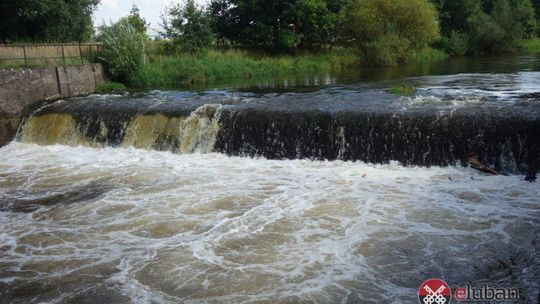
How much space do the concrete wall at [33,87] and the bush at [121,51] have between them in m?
1.31

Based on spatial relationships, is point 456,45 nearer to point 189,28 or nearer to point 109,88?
point 189,28

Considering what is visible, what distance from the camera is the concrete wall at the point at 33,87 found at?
14.6 m

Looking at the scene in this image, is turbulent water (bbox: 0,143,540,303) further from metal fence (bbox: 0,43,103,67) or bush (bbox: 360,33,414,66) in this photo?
bush (bbox: 360,33,414,66)

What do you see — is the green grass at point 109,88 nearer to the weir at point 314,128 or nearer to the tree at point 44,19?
the weir at point 314,128

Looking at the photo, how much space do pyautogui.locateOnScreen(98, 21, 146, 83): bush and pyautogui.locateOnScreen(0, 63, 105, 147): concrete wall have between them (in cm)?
131

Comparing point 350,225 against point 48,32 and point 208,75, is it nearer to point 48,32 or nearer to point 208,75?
point 208,75

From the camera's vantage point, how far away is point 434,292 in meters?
4.84

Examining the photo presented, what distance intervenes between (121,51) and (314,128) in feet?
42.0

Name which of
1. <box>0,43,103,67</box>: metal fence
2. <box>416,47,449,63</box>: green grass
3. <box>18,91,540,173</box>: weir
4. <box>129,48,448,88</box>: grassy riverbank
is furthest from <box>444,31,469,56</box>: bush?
<box>18,91,540,173</box>: weir

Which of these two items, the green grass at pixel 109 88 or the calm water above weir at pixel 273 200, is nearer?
the calm water above weir at pixel 273 200

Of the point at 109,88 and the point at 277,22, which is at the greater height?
the point at 277,22

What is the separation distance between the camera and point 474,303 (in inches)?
182

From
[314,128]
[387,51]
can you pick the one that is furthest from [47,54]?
[387,51]

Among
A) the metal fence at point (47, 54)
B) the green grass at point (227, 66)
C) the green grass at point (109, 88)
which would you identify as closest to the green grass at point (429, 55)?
the green grass at point (227, 66)
